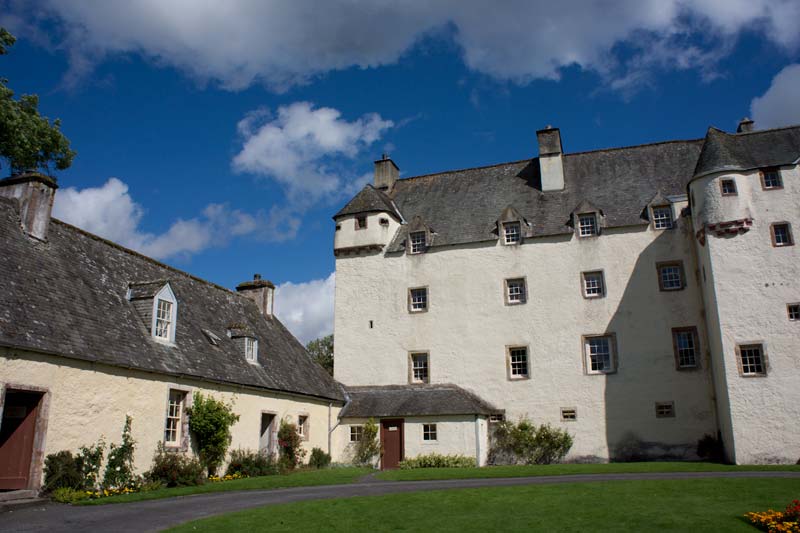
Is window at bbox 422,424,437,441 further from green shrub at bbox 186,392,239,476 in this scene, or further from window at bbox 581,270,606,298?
green shrub at bbox 186,392,239,476

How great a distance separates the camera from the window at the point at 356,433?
30.0m

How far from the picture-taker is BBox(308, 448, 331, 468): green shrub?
2728 centimetres

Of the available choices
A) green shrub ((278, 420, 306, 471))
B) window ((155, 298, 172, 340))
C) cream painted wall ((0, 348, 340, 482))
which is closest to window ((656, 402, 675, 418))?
green shrub ((278, 420, 306, 471))

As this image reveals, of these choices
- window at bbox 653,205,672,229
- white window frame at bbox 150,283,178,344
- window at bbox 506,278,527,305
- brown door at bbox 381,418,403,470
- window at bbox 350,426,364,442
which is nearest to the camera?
white window frame at bbox 150,283,178,344

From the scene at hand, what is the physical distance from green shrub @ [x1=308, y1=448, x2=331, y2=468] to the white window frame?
9.09m

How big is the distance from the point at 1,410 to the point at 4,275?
363 cm

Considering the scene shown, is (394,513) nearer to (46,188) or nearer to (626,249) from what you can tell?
(46,188)

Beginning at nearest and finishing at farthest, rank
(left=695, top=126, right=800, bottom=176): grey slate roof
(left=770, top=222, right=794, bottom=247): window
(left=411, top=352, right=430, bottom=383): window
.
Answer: (left=770, top=222, right=794, bottom=247): window, (left=695, top=126, right=800, bottom=176): grey slate roof, (left=411, top=352, right=430, bottom=383): window

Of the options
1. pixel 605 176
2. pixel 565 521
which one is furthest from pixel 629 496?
pixel 605 176

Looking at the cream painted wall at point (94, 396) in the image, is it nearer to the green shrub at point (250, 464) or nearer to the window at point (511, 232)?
the green shrub at point (250, 464)

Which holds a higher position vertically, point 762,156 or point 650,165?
point 650,165

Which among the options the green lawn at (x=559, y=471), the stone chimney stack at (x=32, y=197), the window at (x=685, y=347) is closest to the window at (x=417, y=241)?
the window at (x=685, y=347)

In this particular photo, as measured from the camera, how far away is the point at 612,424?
1105 inches

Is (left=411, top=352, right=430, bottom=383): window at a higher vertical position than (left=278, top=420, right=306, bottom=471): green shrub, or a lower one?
higher
